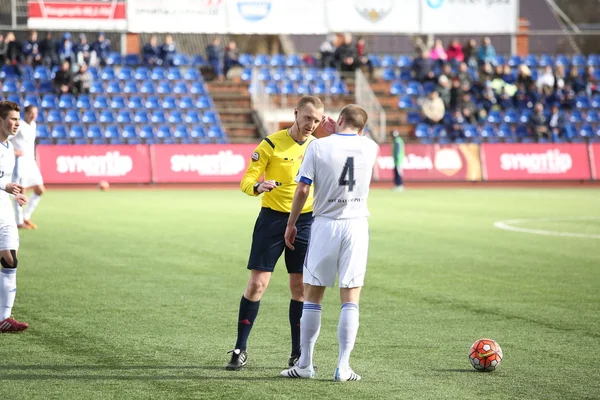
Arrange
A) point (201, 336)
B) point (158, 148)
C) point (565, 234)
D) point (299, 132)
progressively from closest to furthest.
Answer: point (299, 132) < point (201, 336) < point (565, 234) < point (158, 148)

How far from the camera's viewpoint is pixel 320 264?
7.53 m

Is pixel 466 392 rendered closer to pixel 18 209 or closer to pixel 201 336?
pixel 201 336

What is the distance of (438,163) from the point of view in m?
35.1

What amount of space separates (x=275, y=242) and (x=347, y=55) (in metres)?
32.4

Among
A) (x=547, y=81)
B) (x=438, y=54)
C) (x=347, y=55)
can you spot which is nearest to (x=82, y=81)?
(x=347, y=55)

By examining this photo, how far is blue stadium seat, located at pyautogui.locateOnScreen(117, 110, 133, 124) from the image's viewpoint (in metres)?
35.6

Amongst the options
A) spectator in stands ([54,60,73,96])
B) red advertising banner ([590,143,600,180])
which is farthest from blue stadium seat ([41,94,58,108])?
red advertising banner ([590,143,600,180])

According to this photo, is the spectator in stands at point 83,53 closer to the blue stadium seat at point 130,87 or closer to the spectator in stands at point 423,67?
the blue stadium seat at point 130,87

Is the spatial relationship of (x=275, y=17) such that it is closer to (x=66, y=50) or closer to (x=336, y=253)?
(x=66, y=50)

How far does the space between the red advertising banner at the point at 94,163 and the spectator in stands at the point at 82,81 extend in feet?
14.2

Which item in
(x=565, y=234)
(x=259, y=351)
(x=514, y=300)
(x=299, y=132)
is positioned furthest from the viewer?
(x=565, y=234)

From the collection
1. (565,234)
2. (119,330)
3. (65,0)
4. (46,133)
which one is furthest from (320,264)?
(65,0)

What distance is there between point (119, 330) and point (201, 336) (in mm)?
833

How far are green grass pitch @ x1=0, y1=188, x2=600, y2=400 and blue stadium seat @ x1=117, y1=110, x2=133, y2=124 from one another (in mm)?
Result: 14527
